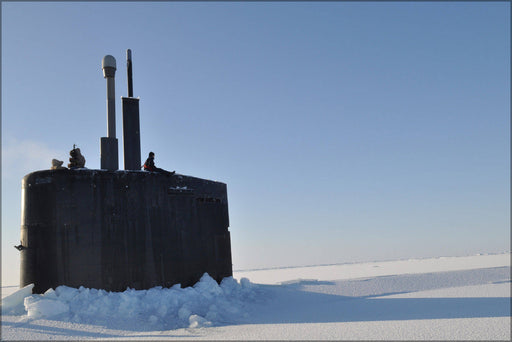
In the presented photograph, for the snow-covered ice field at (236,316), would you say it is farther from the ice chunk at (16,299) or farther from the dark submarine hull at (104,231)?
the dark submarine hull at (104,231)

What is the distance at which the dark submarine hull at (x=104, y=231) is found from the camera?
10.3m

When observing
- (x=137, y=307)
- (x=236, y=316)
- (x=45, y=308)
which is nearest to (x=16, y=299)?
(x=45, y=308)

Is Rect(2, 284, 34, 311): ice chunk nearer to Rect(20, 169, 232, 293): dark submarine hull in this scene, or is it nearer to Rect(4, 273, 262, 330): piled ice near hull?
Rect(4, 273, 262, 330): piled ice near hull

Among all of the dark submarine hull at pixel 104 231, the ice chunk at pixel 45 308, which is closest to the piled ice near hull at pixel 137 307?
the ice chunk at pixel 45 308

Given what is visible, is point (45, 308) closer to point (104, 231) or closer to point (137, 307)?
point (137, 307)

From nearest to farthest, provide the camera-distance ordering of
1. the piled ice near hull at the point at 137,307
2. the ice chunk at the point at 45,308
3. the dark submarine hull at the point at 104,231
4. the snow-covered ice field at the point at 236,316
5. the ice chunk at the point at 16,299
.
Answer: the snow-covered ice field at the point at 236,316, the piled ice near hull at the point at 137,307, the ice chunk at the point at 45,308, the ice chunk at the point at 16,299, the dark submarine hull at the point at 104,231

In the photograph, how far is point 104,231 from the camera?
1059 centimetres

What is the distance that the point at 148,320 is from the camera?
941cm

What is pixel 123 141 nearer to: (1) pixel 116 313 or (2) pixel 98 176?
(2) pixel 98 176

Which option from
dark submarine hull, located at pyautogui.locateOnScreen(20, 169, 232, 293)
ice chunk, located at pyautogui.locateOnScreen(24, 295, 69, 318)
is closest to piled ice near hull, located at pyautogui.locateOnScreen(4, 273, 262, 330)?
ice chunk, located at pyautogui.locateOnScreen(24, 295, 69, 318)

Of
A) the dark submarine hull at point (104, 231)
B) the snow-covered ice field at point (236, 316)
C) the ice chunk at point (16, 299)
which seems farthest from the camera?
the dark submarine hull at point (104, 231)

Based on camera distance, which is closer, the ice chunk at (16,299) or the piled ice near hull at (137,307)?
the piled ice near hull at (137,307)

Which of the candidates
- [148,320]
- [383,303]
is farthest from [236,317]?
[383,303]

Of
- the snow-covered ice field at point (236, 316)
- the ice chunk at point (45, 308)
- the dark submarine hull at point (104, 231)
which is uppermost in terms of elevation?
the dark submarine hull at point (104, 231)
